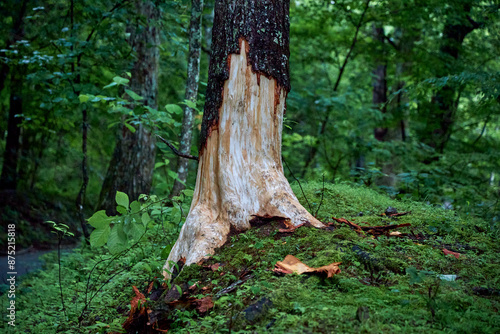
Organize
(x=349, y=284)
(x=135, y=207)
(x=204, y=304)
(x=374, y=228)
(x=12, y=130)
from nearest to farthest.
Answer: (x=349, y=284)
(x=204, y=304)
(x=135, y=207)
(x=374, y=228)
(x=12, y=130)

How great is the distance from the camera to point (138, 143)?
724 centimetres

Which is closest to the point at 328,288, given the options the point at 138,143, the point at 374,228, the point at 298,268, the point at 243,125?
the point at 298,268

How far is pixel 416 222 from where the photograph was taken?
149 inches

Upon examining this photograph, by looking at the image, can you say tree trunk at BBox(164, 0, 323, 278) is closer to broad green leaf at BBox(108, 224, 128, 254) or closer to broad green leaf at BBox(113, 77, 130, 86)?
broad green leaf at BBox(108, 224, 128, 254)

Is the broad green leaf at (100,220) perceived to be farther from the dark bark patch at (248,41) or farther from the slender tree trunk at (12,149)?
the slender tree trunk at (12,149)

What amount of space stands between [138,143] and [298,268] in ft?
18.0

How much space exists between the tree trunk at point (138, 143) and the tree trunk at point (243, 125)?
4.04m

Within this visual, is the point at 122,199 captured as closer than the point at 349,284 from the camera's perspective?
No

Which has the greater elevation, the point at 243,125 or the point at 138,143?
the point at 243,125

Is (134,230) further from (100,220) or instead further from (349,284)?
(349,284)

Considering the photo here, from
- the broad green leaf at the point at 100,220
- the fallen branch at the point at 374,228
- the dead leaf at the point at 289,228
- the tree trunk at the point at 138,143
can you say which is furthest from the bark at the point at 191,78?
the fallen branch at the point at 374,228

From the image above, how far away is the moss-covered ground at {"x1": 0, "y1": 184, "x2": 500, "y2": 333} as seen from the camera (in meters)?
2.02

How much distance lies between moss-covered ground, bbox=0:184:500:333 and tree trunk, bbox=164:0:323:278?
0.26 metres

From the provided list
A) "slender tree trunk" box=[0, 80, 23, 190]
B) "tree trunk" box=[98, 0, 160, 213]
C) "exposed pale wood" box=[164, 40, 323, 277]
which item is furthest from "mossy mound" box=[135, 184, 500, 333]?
"slender tree trunk" box=[0, 80, 23, 190]
